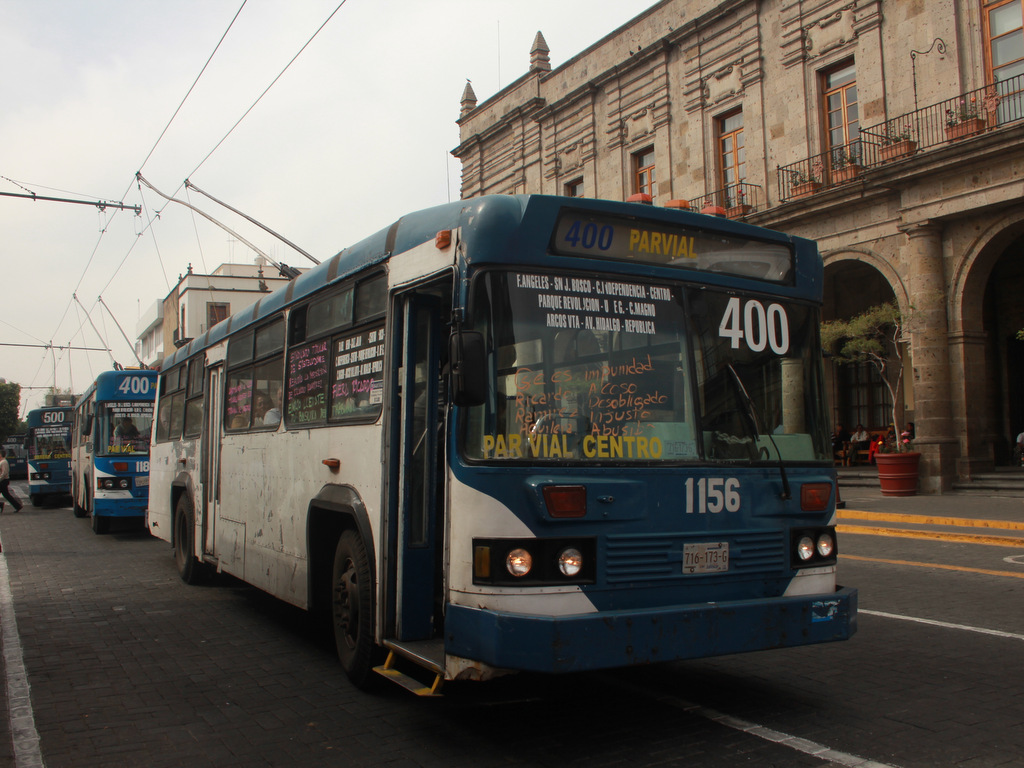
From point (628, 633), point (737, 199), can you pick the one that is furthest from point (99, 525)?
point (737, 199)

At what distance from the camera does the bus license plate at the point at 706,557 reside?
15.0 feet

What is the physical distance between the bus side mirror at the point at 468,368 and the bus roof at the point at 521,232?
1.53 ft

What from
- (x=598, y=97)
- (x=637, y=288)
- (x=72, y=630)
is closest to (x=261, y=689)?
(x=72, y=630)

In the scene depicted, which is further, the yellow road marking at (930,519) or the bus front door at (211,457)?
the yellow road marking at (930,519)

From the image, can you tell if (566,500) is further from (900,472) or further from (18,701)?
(900,472)

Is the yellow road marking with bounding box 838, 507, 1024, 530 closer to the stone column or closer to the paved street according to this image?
the stone column

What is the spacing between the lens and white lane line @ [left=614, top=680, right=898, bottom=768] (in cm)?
414

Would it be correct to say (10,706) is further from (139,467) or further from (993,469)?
(993,469)

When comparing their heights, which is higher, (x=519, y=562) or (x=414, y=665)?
(x=519, y=562)

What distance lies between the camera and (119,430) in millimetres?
16453

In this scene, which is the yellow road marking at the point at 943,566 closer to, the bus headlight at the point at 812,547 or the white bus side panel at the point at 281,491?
the bus headlight at the point at 812,547

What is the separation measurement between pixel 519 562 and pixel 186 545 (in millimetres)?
7069

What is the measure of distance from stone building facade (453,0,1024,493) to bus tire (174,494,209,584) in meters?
11.6

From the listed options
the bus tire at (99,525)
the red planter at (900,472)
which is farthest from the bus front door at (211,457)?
the red planter at (900,472)
